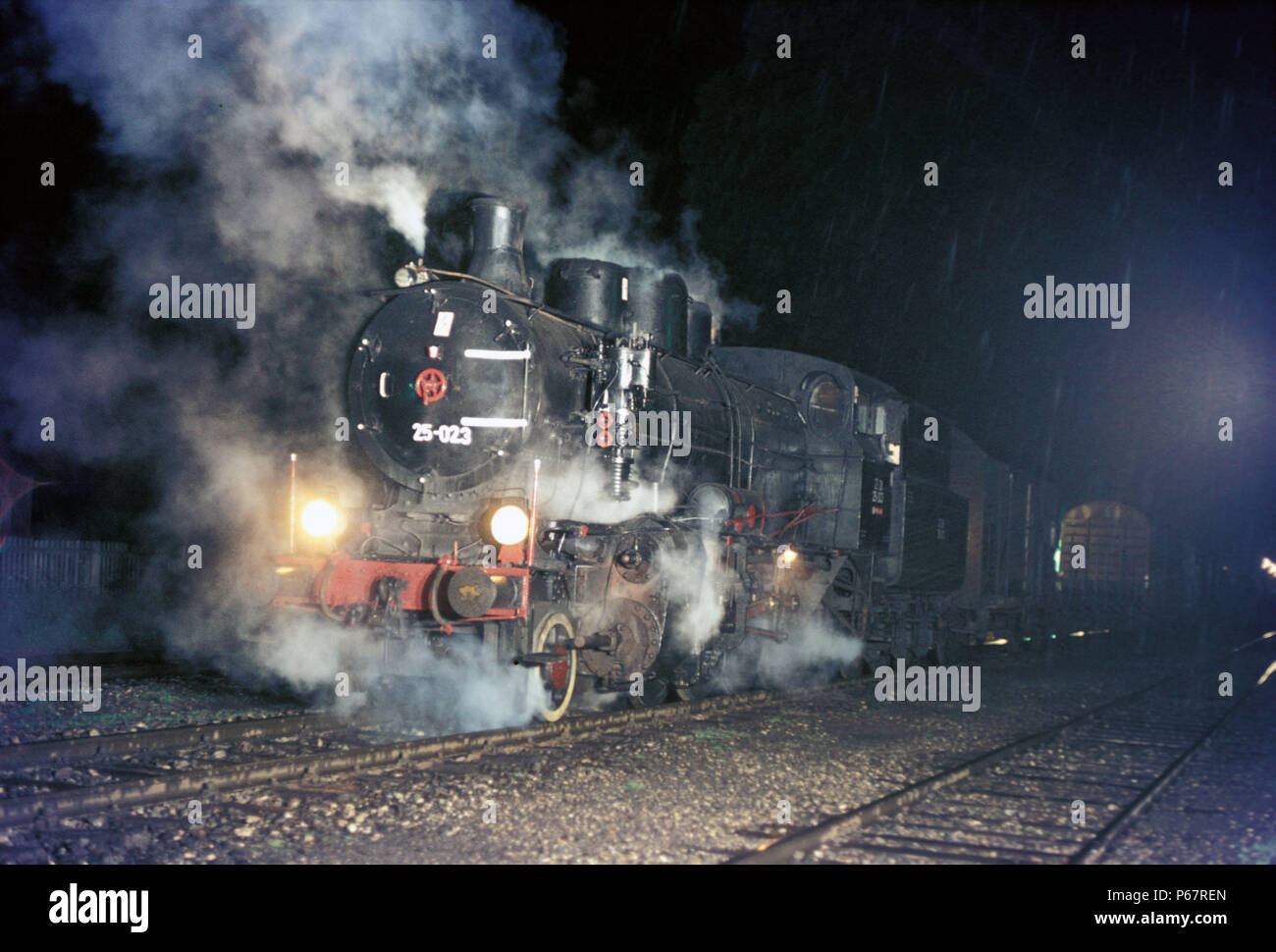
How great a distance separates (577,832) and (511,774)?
1.14 meters

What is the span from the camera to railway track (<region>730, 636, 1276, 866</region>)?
446 cm

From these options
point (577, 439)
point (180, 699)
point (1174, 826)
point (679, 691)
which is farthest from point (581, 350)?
point (1174, 826)

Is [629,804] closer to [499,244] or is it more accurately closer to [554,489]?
[554,489]

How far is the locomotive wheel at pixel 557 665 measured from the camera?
7113mm

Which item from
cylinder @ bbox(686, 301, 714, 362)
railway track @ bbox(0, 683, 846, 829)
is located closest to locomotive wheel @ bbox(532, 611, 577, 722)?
railway track @ bbox(0, 683, 846, 829)

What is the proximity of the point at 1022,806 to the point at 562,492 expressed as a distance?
3524mm

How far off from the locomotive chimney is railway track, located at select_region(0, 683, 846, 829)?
310 cm

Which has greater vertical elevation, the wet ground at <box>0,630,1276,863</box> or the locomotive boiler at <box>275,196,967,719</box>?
the locomotive boiler at <box>275,196,967,719</box>

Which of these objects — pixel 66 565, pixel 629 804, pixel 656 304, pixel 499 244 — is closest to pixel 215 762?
pixel 629 804

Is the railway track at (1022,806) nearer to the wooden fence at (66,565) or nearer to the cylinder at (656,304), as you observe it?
the cylinder at (656,304)

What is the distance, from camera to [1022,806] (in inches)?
217

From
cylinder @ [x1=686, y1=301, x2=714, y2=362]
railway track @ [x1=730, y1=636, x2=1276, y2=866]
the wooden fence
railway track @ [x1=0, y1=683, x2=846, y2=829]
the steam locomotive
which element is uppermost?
cylinder @ [x1=686, y1=301, x2=714, y2=362]

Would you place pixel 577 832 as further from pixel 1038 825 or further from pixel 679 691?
pixel 679 691

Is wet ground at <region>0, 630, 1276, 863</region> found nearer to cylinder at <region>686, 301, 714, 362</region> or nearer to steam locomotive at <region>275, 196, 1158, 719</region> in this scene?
steam locomotive at <region>275, 196, 1158, 719</region>
